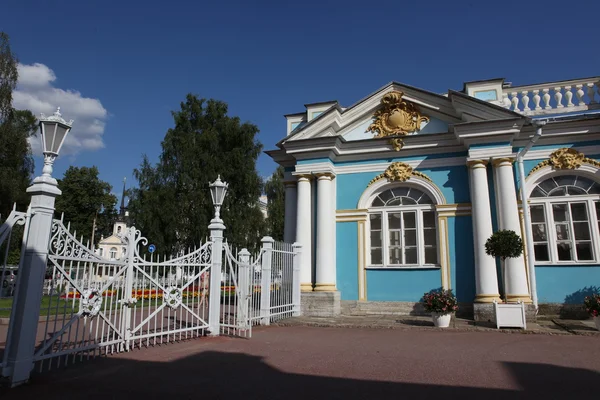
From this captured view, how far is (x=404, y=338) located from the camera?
757 cm

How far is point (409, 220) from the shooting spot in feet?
37.4

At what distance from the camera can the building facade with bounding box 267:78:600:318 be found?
10039 millimetres

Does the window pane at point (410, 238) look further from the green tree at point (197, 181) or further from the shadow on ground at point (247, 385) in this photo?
the green tree at point (197, 181)

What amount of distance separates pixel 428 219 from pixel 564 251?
326cm

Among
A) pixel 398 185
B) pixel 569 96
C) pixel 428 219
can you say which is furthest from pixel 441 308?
pixel 569 96

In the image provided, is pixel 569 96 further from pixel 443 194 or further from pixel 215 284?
pixel 215 284

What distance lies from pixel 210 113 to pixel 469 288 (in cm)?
1706

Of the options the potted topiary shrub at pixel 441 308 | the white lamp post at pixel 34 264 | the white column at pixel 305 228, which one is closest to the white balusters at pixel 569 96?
the potted topiary shrub at pixel 441 308

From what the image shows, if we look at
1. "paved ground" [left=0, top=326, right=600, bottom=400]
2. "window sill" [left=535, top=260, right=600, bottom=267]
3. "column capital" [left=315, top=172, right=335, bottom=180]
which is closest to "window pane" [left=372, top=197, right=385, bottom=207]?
"column capital" [left=315, top=172, right=335, bottom=180]

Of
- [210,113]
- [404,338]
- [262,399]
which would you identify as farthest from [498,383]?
[210,113]

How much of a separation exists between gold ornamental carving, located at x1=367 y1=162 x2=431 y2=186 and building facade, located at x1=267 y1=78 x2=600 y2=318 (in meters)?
0.04

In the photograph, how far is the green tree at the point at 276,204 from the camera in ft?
93.9

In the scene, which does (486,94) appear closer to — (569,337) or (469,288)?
(469,288)

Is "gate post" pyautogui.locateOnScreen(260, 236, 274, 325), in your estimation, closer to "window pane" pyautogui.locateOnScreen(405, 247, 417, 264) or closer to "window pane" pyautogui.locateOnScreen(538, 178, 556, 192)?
"window pane" pyautogui.locateOnScreen(405, 247, 417, 264)
